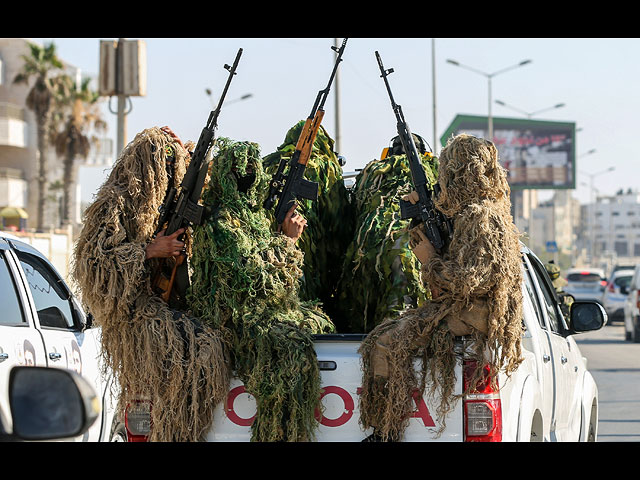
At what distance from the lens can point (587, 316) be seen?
589 cm

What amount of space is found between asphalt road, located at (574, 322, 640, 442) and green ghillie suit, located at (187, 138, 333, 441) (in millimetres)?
5315

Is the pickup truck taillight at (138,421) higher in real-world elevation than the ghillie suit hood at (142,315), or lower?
lower

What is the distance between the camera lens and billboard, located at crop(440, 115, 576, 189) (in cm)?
7469

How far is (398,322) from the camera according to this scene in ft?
14.2

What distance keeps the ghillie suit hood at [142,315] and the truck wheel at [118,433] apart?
1833 mm

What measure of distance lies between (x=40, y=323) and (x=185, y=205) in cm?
213

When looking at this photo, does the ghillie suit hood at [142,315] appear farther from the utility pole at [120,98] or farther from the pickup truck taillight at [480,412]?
the utility pole at [120,98]

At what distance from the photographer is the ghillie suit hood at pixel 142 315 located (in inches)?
169

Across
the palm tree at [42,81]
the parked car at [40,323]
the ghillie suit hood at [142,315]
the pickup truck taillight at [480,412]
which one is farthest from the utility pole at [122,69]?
the palm tree at [42,81]

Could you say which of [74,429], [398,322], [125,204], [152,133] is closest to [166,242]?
[125,204]

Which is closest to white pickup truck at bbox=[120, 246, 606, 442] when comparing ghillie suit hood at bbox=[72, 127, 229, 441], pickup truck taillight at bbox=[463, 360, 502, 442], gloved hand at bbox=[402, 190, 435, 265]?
pickup truck taillight at bbox=[463, 360, 502, 442]

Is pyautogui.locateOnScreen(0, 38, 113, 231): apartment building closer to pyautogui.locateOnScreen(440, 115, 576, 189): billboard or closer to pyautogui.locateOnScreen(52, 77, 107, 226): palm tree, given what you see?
pyautogui.locateOnScreen(52, 77, 107, 226): palm tree

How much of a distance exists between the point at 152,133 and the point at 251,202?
0.60 m

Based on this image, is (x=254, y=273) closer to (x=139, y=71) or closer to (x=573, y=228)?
(x=139, y=71)
